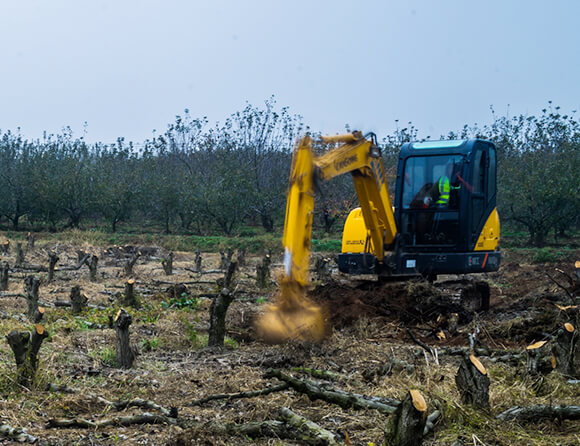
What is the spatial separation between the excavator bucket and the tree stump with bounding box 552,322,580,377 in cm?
306

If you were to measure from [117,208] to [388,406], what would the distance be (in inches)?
1360

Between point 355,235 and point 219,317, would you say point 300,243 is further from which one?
point 355,235

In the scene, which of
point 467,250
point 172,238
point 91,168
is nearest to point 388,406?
point 467,250

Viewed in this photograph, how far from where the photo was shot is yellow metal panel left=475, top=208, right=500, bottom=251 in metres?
10.7

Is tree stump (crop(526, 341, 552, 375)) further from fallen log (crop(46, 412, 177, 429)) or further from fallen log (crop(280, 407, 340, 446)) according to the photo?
fallen log (crop(46, 412, 177, 429))

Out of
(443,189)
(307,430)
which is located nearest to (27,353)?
(307,430)

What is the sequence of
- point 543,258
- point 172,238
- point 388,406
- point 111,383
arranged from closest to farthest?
point 388,406 < point 111,383 < point 543,258 < point 172,238

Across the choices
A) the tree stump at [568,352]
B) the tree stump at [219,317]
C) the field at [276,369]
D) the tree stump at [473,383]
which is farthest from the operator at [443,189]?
the tree stump at [473,383]

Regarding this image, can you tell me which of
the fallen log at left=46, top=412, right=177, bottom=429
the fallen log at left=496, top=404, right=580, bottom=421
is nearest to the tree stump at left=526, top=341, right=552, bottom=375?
the fallen log at left=496, top=404, right=580, bottom=421

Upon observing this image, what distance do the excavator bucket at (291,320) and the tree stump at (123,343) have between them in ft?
6.69

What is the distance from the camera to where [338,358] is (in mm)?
7051

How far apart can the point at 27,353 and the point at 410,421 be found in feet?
11.8

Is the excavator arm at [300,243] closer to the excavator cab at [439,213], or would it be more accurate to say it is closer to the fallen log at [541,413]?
the excavator cab at [439,213]

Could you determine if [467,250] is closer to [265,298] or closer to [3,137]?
[265,298]
